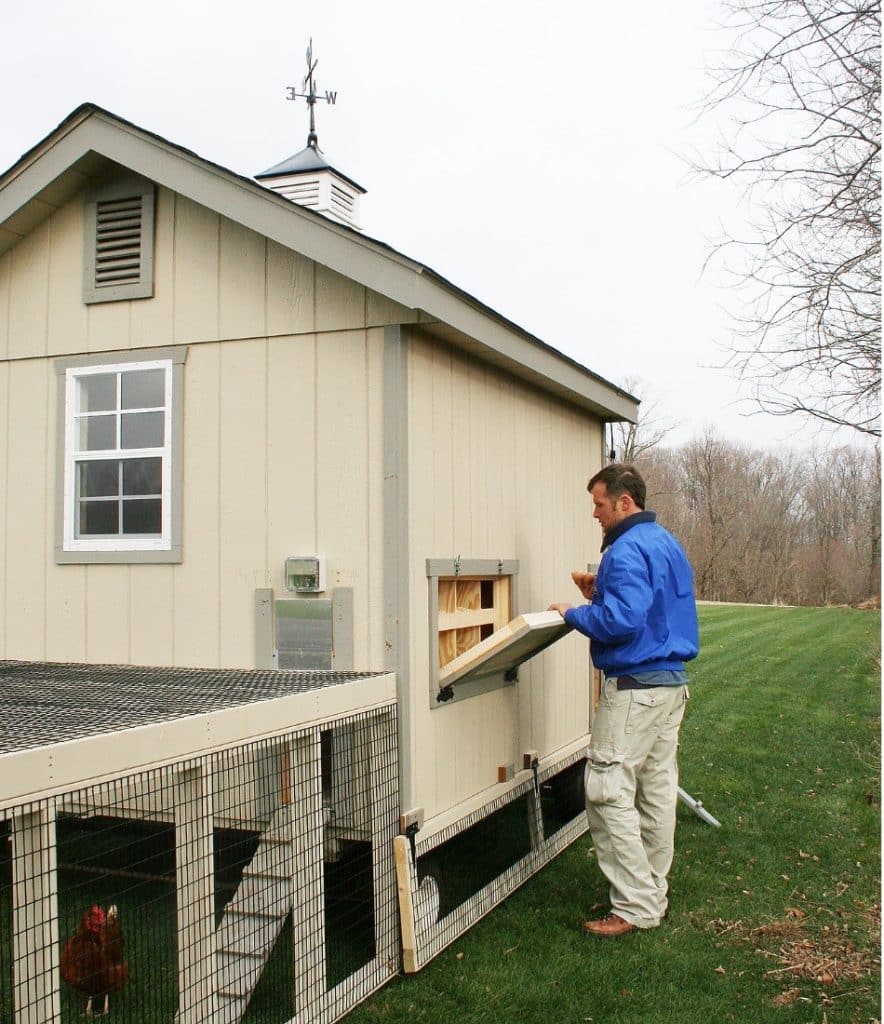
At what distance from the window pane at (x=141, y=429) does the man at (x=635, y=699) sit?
2164 millimetres

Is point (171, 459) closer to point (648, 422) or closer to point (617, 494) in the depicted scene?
point (617, 494)

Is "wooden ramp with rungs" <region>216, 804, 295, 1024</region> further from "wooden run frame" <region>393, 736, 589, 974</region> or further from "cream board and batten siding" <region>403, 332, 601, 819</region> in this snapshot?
"cream board and batten siding" <region>403, 332, 601, 819</region>

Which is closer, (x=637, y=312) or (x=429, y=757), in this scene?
(x=429, y=757)

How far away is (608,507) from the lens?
5242 mm

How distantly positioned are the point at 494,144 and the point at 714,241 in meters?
6.86

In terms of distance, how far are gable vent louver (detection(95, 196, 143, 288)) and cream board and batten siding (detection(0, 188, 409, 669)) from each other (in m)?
0.12

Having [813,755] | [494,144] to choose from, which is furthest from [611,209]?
[813,755]

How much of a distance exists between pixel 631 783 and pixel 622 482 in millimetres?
1453

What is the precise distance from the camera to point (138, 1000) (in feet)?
14.0

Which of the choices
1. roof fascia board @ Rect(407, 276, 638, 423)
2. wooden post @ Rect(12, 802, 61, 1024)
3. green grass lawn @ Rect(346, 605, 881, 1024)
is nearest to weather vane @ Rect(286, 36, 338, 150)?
roof fascia board @ Rect(407, 276, 638, 423)

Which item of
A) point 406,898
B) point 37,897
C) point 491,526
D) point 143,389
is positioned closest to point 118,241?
point 143,389

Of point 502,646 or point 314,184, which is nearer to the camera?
point 502,646

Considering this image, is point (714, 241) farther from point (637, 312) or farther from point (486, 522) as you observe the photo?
point (637, 312)

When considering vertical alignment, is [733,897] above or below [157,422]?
below
